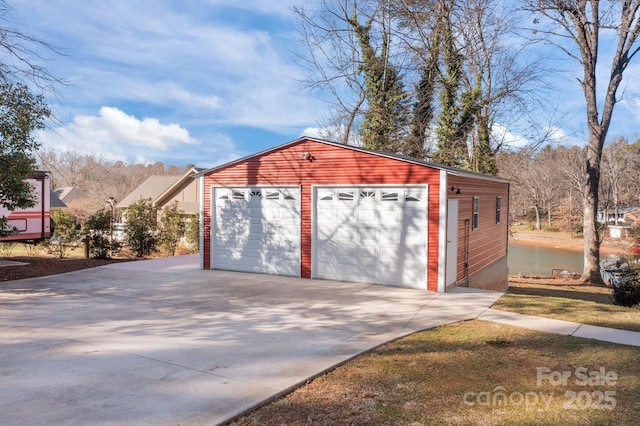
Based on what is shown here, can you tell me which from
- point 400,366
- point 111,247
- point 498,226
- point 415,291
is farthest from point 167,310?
point 498,226

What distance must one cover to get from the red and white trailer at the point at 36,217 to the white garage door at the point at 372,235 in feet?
28.7

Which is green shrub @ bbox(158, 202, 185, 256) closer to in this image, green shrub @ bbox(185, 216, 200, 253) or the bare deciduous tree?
green shrub @ bbox(185, 216, 200, 253)

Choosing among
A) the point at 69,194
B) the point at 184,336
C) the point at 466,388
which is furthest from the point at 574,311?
the point at 69,194

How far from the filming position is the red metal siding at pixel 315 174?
9.29 metres

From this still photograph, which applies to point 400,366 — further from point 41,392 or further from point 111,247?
point 111,247

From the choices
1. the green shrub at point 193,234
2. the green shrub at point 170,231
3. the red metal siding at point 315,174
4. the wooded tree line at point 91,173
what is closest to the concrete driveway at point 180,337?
the red metal siding at point 315,174

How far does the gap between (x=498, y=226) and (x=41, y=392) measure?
1401 centimetres

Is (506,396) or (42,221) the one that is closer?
(506,396)

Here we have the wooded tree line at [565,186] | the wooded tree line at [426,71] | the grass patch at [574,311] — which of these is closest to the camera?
the grass patch at [574,311]

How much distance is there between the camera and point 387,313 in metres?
7.32

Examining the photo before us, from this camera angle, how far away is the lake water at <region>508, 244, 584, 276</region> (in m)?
26.5

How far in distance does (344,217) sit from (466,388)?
6317mm

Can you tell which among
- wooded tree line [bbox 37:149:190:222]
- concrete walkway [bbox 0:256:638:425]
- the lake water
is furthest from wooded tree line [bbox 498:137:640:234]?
wooded tree line [bbox 37:149:190:222]

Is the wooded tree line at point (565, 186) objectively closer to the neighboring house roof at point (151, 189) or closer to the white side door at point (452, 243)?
the neighboring house roof at point (151, 189)
